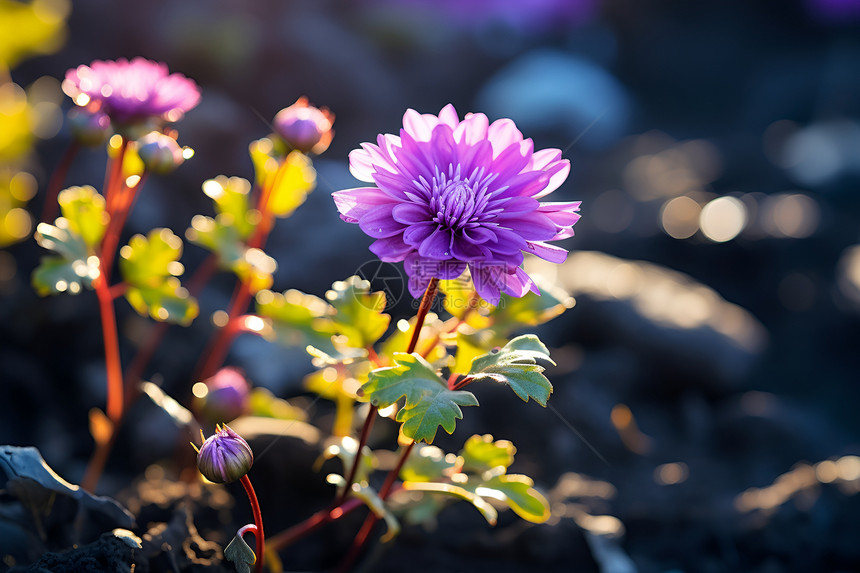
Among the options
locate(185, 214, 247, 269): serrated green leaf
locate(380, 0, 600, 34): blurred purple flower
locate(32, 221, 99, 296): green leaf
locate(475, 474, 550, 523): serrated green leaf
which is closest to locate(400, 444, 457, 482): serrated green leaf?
locate(475, 474, 550, 523): serrated green leaf

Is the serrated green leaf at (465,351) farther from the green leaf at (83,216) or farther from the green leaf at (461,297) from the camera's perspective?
the green leaf at (83,216)

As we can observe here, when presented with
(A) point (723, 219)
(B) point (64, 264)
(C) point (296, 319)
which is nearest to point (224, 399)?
(C) point (296, 319)

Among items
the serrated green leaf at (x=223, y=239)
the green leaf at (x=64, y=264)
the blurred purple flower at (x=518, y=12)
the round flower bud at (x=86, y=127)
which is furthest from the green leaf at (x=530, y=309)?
the blurred purple flower at (x=518, y=12)

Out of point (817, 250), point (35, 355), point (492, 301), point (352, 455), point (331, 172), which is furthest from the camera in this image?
point (817, 250)

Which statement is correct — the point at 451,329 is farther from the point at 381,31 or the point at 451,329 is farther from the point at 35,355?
the point at 381,31

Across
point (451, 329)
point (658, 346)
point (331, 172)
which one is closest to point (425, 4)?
point (331, 172)

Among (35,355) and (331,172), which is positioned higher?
(331,172)
